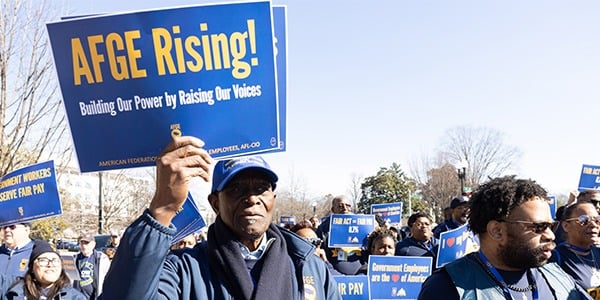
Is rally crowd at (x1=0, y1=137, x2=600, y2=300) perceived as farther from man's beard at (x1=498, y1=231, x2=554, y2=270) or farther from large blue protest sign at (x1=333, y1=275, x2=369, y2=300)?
large blue protest sign at (x1=333, y1=275, x2=369, y2=300)

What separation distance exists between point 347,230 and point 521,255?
5942 millimetres

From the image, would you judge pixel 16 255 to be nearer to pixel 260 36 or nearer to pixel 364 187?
pixel 260 36

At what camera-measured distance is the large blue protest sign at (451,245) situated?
657 cm

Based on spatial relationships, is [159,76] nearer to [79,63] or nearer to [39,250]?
[79,63]

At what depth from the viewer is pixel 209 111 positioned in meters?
2.55

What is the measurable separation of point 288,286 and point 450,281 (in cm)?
93

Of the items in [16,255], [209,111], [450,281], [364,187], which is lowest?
[364,187]

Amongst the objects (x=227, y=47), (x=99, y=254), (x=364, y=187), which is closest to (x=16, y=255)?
(x=99, y=254)

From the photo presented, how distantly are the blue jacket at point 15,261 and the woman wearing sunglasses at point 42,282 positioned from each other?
1.12m

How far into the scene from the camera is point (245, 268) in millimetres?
2502

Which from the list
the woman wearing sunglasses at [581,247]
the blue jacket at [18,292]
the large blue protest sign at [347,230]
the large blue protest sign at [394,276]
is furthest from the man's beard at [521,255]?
the large blue protest sign at [347,230]

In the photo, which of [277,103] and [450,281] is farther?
[450,281]

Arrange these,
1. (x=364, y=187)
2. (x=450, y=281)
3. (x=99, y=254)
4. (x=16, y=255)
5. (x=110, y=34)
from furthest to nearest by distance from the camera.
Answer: (x=364, y=187) → (x=99, y=254) → (x=16, y=255) → (x=450, y=281) → (x=110, y=34)

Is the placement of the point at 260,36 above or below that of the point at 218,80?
above
